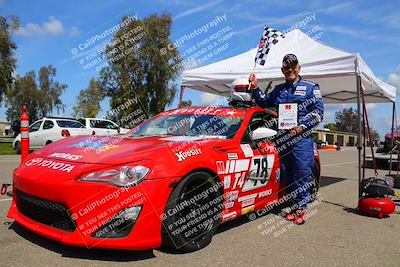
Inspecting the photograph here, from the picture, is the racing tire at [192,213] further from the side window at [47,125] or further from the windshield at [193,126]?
the side window at [47,125]

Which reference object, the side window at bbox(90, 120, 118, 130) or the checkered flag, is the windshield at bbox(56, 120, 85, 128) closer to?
the side window at bbox(90, 120, 118, 130)

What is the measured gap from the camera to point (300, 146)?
15.9ft

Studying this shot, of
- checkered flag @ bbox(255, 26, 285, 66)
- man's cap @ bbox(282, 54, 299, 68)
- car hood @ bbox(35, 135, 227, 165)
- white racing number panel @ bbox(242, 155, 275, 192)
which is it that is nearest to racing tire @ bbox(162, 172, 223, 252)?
car hood @ bbox(35, 135, 227, 165)

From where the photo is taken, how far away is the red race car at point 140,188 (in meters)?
2.93

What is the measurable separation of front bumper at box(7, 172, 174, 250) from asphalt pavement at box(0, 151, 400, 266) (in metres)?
0.21

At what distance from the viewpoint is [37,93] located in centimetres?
6588

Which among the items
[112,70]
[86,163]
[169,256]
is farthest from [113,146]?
[112,70]

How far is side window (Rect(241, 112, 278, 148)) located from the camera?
431cm

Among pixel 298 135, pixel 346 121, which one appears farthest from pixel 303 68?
pixel 346 121

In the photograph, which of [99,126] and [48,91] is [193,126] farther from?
[48,91]

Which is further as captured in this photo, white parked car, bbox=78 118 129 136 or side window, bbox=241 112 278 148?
white parked car, bbox=78 118 129 136

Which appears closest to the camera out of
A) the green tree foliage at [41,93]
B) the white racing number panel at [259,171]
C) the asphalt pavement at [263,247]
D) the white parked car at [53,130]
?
the asphalt pavement at [263,247]

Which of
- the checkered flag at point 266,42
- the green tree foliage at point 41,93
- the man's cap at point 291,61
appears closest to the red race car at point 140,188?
the man's cap at point 291,61

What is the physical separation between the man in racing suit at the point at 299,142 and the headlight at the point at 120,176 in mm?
2377
